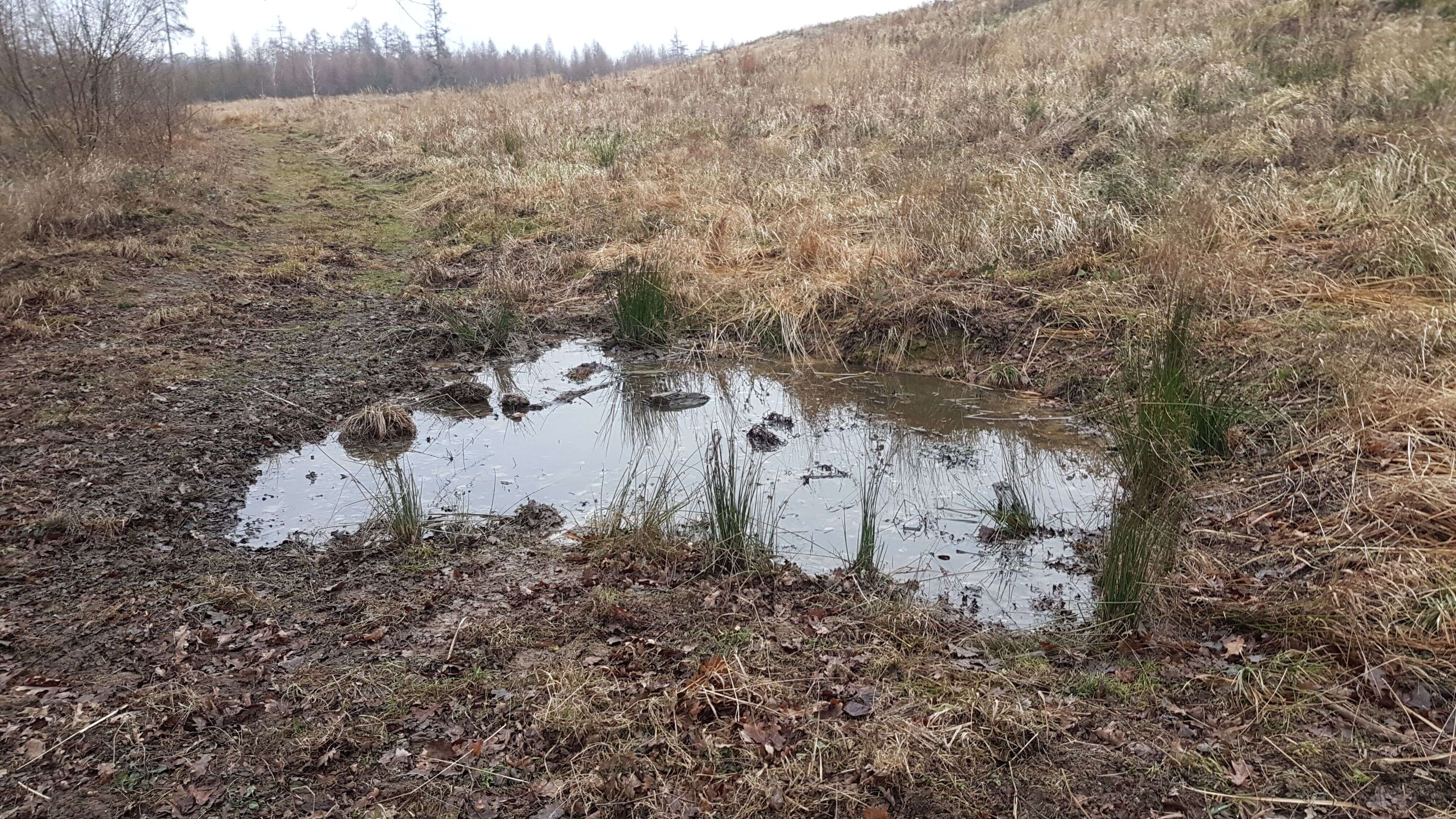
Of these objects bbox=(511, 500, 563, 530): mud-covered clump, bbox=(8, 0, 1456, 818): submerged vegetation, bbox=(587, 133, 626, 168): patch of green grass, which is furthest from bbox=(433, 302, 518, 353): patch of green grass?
bbox=(587, 133, 626, 168): patch of green grass

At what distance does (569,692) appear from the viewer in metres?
2.71

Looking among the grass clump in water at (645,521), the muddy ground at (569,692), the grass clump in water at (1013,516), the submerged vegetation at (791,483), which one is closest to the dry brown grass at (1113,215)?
the submerged vegetation at (791,483)

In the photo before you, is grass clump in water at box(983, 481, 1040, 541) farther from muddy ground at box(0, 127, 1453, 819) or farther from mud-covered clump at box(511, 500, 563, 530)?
mud-covered clump at box(511, 500, 563, 530)

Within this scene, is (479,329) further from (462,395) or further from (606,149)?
(606,149)

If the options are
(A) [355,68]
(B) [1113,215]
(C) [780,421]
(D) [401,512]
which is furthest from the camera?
(A) [355,68]

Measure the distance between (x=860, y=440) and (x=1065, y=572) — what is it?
174 centimetres

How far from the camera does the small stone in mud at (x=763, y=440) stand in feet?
16.5

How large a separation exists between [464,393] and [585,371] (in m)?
0.97

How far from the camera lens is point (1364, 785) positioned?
7.29 ft

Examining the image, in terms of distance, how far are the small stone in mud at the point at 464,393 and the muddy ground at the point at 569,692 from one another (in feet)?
4.90

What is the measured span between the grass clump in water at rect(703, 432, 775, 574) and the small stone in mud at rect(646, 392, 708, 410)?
6.08ft

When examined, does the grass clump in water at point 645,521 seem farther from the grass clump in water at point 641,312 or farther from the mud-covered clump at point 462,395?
the grass clump in water at point 641,312

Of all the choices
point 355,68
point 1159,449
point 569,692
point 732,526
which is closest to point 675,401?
point 732,526

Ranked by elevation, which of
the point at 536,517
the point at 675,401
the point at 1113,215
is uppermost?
Result: the point at 1113,215
